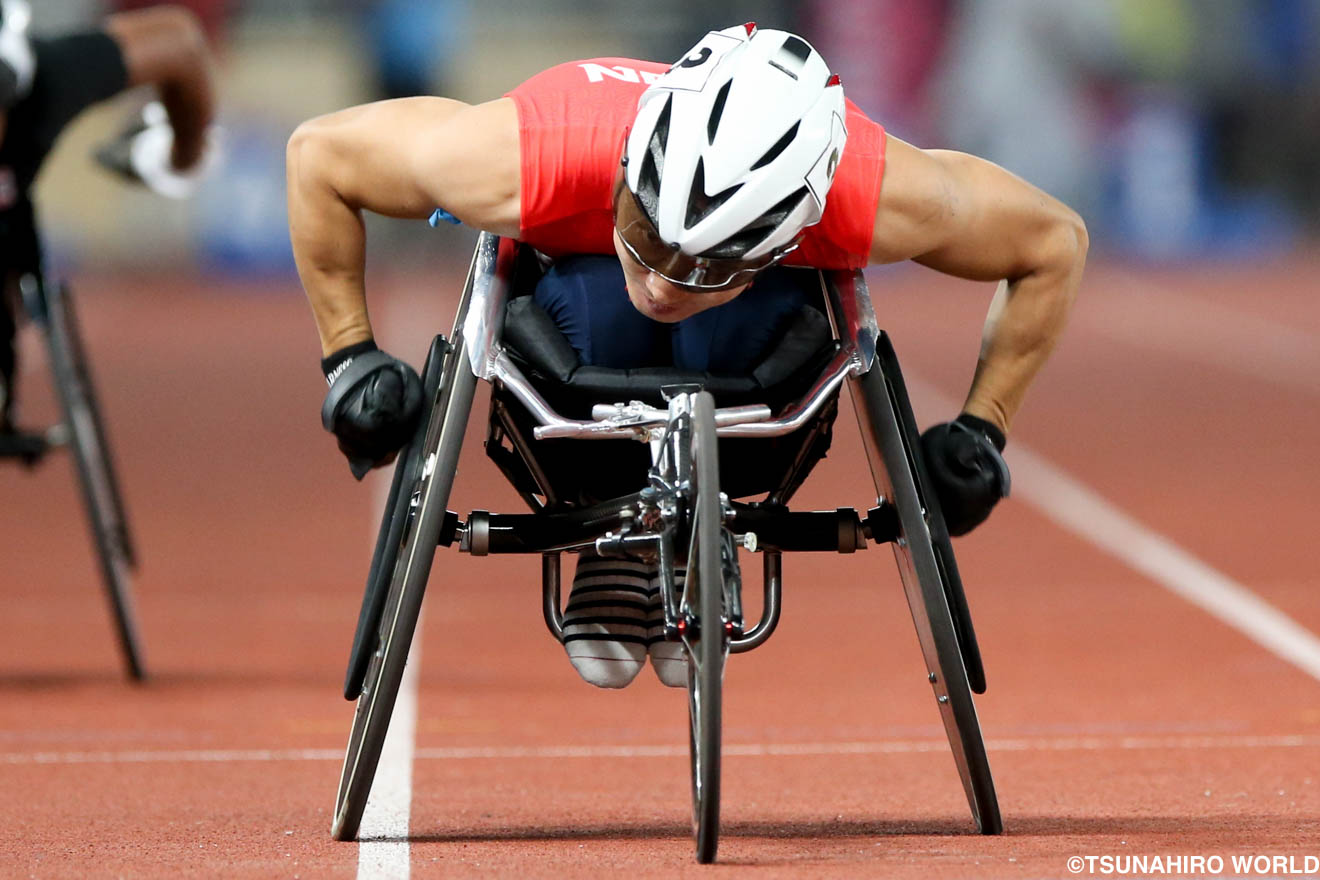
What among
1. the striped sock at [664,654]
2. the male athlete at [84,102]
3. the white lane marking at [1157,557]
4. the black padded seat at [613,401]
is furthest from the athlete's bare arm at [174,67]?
the white lane marking at [1157,557]

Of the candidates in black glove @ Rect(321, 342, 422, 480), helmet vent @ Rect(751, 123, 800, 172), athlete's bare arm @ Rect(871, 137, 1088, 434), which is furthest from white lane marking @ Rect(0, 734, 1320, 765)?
helmet vent @ Rect(751, 123, 800, 172)

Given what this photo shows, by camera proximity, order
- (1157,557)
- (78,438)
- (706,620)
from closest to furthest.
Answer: (706,620), (78,438), (1157,557)

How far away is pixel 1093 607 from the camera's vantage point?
9789 mm

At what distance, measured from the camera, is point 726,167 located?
14.6 feet

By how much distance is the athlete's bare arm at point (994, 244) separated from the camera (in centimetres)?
477

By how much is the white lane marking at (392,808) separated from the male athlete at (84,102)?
1.87 meters

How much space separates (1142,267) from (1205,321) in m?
6.60

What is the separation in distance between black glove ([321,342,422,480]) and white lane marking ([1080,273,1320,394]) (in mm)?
15037

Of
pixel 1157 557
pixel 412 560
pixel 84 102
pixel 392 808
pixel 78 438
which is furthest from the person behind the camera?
pixel 1157 557

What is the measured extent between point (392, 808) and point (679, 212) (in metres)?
1.90

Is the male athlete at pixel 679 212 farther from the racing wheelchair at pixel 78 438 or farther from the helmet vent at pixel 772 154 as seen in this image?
the racing wheelchair at pixel 78 438

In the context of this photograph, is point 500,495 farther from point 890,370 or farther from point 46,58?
point 890,370

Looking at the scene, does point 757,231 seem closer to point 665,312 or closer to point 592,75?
point 665,312

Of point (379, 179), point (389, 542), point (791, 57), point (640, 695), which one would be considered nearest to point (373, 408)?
point (389, 542)
